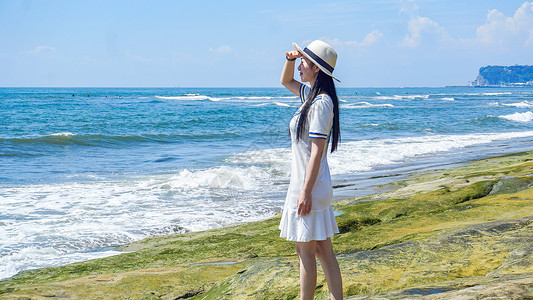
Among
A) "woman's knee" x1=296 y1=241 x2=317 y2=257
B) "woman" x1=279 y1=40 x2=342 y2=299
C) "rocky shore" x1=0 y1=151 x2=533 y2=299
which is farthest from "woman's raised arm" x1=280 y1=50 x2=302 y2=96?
"rocky shore" x1=0 y1=151 x2=533 y2=299

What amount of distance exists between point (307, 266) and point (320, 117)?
100 centimetres

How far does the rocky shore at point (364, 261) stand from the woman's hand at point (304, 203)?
852 millimetres

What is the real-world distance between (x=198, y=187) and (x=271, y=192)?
1.96 m

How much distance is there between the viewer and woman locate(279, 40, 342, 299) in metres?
3.04

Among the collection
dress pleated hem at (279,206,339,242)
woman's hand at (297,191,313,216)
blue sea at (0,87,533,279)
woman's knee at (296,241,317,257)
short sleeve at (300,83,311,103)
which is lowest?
blue sea at (0,87,533,279)

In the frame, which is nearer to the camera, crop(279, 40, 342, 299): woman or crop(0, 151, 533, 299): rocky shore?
crop(279, 40, 342, 299): woman

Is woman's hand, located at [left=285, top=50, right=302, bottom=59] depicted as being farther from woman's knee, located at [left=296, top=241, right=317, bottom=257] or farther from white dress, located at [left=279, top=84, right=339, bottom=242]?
woman's knee, located at [left=296, top=241, right=317, bottom=257]

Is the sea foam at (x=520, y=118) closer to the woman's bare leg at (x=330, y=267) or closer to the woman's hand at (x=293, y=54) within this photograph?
the woman's hand at (x=293, y=54)

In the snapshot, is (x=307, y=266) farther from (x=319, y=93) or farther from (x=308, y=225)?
(x=319, y=93)

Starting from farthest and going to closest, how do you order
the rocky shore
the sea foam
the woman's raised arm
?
1. the sea foam
2. the rocky shore
3. the woman's raised arm

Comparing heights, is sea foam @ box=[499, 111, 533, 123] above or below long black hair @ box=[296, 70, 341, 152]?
below

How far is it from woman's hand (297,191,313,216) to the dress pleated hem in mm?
44

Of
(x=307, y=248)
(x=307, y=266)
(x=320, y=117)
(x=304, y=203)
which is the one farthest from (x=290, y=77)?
(x=307, y=266)

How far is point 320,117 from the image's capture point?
119 inches
